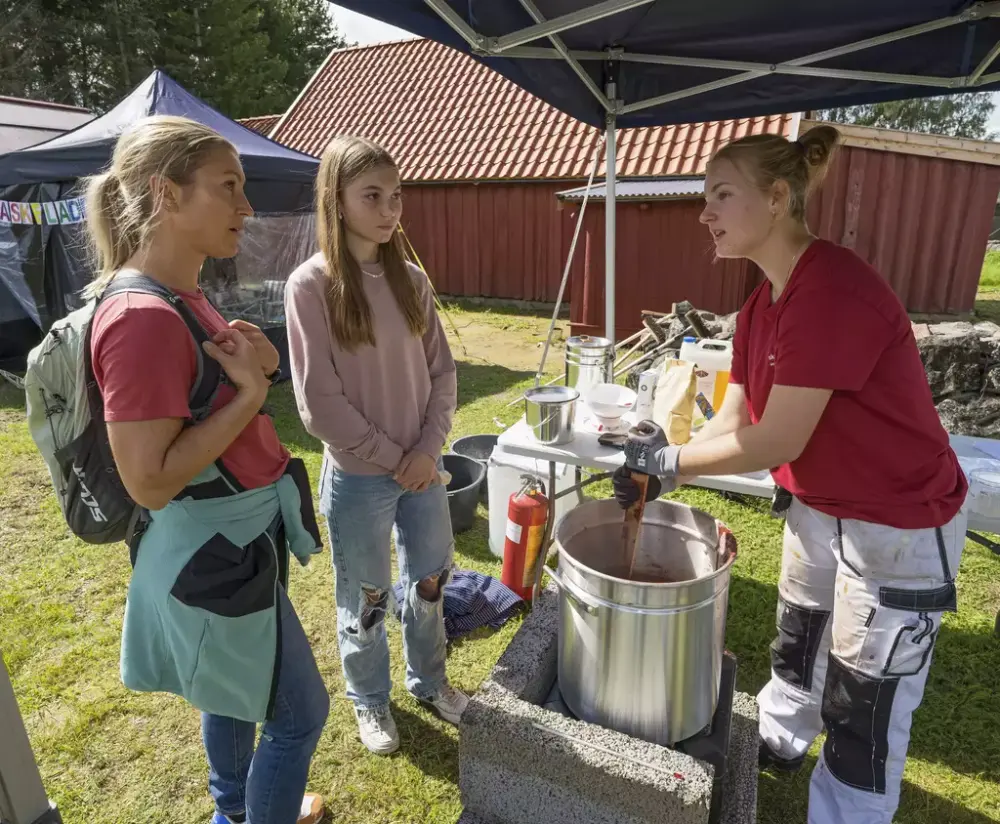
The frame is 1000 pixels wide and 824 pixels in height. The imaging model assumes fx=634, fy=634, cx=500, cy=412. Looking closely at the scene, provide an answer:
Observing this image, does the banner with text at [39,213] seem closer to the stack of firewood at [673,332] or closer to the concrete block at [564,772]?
the stack of firewood at [673,332]

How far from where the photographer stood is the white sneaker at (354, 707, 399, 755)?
2404 millimetres

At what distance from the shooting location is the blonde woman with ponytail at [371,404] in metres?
1.96

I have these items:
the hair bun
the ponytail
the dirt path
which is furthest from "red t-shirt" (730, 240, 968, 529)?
the dirt path

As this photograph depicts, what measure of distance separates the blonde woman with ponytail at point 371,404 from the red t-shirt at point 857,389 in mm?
1087

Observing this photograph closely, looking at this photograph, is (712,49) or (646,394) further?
(646,394)

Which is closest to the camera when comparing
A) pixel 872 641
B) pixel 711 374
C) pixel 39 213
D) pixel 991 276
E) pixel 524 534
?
pixel 872 641

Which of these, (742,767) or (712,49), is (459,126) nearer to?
(712,49)

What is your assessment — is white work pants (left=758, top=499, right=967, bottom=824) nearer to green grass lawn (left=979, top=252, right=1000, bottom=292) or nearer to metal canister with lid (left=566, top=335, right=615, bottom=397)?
metal canister with lid (left=566, top=335, right=615, bottom=397)

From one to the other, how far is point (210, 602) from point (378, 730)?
1293 mm

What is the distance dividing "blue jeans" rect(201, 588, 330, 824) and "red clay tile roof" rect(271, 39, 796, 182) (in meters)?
8.78

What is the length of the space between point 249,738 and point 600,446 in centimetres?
171

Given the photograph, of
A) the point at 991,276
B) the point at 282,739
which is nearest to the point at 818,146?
the point at 282,739

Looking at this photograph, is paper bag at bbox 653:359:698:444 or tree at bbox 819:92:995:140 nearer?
paper bag at bbox 653:359:698:444

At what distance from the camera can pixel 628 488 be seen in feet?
5.97
